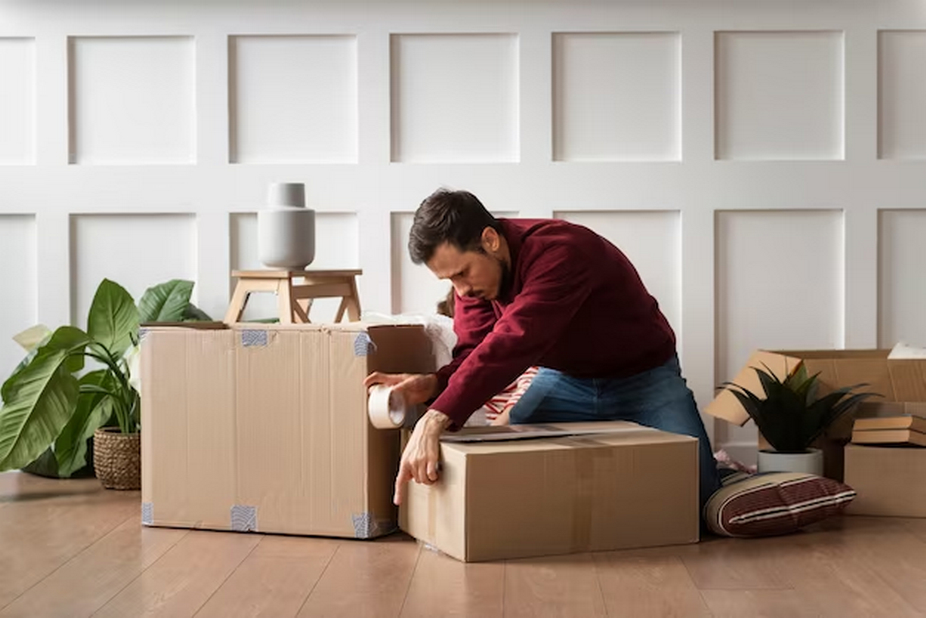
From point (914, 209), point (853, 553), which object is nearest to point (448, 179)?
point (914, 209)

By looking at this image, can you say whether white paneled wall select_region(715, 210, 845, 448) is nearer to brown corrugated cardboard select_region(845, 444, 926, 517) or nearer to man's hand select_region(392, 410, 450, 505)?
brown corrugated cardboard select_region(845, 444, 926, 517)

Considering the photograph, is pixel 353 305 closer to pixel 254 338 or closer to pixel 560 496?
pixel 254 338

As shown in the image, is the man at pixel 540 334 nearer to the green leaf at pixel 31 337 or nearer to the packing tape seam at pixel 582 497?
the packing tape seam at pixel 582 497

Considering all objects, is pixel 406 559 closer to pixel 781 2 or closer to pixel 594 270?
pixel 594 270

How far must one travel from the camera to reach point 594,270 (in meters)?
2.73

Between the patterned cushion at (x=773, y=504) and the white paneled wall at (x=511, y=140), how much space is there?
970 millimetres

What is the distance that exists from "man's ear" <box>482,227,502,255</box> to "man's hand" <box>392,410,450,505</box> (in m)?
0.36

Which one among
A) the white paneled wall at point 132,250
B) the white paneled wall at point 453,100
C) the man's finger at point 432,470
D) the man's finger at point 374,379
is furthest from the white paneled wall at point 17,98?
the man's finger at point 432,470

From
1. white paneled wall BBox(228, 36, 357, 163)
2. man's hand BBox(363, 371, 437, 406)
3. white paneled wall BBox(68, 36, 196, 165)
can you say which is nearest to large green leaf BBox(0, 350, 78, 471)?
white paneled wall BBox(68, 36, 196, 165)

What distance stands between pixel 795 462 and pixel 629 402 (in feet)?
1.43

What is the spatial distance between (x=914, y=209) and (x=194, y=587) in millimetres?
2408

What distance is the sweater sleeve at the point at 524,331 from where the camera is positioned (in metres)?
2.57

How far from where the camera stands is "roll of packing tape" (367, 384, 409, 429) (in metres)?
2.65

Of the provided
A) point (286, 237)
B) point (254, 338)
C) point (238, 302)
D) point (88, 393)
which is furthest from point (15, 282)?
point (254, 338)
